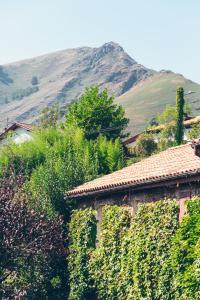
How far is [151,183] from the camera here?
19.5 metres

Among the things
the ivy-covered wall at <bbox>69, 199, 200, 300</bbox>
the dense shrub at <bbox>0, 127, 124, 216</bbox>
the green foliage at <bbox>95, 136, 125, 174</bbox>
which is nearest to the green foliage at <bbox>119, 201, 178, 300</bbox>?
the ivy-covered wall at <bbox>69, 199, 200, 300</bbox>

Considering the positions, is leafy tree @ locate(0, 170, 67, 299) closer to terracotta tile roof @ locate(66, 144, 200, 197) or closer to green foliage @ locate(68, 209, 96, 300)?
green foliage @ locate(68, 209, 96, 300)

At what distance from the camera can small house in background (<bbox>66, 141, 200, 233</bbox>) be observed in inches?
711

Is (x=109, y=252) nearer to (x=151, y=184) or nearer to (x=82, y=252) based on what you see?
(x=82, y=252)

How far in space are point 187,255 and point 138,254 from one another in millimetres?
2734

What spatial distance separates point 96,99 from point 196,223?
1505 inches

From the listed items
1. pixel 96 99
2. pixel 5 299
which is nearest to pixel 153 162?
pixel 5 299

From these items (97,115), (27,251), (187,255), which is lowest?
(187,255)

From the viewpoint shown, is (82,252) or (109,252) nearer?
(109,252)

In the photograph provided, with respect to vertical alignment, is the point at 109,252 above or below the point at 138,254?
above

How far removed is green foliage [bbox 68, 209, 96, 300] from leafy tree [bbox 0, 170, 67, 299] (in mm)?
531

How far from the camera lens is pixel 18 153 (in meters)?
32.5

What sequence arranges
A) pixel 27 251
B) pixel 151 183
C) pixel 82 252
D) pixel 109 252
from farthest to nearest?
1. pixel 82 252
2. pixel 27 251
3. pixel 109 252
4. pixel 151 183

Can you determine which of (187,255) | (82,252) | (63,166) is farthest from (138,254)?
(63,166)
